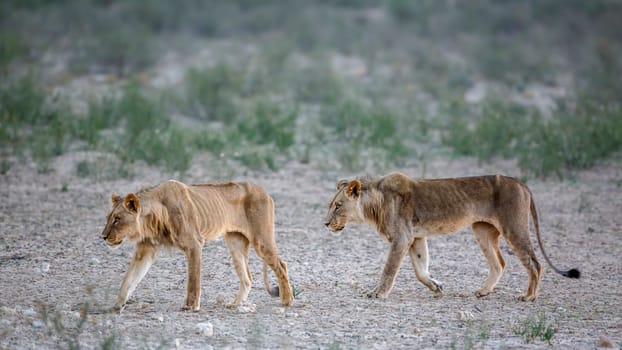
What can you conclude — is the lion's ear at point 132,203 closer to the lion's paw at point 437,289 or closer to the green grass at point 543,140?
the lion's paw at point 437,289

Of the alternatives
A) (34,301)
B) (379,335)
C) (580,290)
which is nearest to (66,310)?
(34,301)

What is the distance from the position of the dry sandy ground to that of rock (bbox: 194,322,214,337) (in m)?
0.04

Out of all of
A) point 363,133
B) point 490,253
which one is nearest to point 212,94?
point 363,133

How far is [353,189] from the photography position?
10.0 metres

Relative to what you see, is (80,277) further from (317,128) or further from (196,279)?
(317,128)

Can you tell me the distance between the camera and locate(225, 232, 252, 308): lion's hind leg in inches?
372

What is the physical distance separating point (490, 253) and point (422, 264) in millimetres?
752

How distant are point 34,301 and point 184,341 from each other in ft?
6.46

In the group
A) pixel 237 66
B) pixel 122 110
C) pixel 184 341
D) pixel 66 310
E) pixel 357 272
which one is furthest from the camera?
pixel 237 66

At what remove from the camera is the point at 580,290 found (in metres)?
10.3

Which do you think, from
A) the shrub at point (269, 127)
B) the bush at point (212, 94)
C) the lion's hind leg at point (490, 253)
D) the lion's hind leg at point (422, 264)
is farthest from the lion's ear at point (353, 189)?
the bush at point (212, 94)

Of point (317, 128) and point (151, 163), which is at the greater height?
point (317, 128)

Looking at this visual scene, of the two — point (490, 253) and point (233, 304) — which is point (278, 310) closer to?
point (233, 304)

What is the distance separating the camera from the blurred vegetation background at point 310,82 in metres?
17.4
